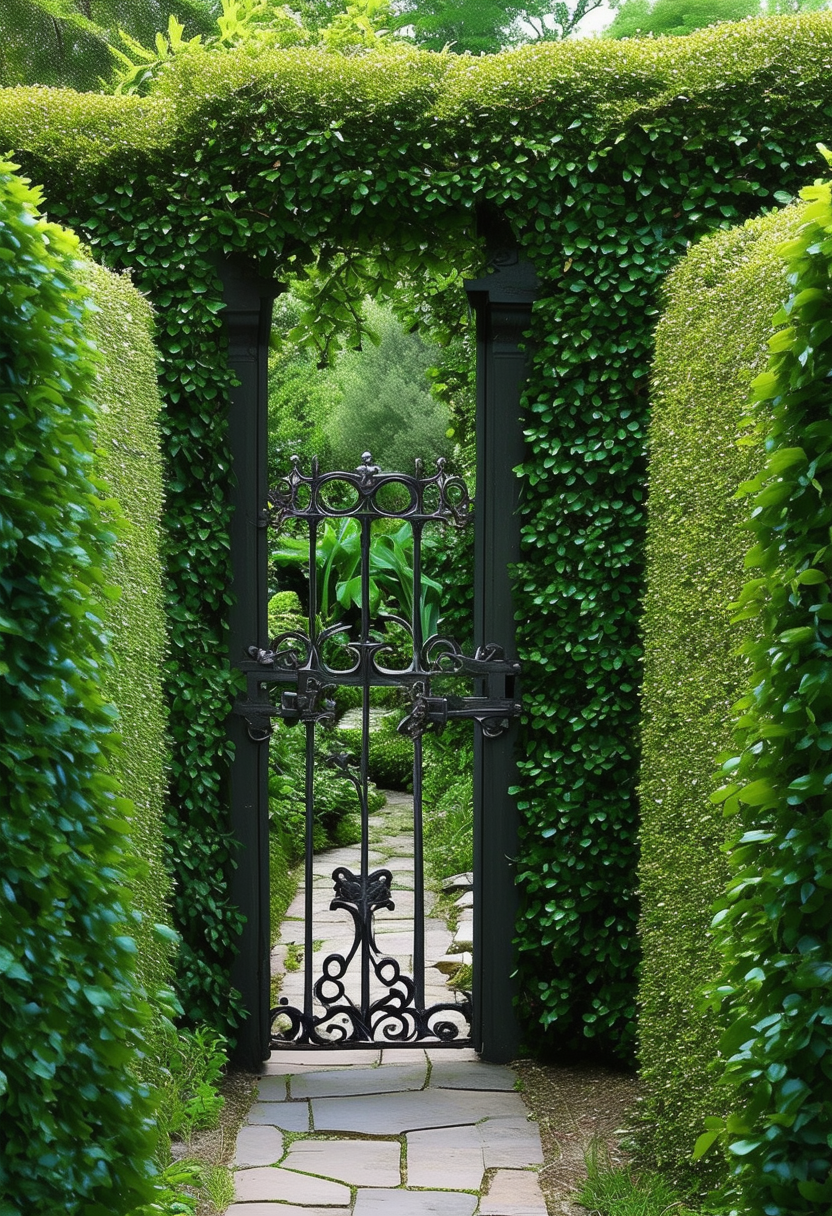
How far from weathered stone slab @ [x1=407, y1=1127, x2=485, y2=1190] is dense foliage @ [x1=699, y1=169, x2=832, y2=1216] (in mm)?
1630

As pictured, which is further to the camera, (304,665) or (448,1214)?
(304,665)

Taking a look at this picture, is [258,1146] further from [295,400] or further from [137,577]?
[295,400]

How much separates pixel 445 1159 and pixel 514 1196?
0.35m

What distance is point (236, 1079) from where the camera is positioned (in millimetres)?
4676

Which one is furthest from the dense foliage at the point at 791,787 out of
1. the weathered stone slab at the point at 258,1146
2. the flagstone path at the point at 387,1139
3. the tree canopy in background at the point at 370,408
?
the tree canopy in background at the point at 370,408

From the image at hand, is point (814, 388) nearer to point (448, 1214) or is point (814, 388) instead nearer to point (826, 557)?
point (826, 557)

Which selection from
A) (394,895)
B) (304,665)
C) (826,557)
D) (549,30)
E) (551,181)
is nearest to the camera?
(826,557)

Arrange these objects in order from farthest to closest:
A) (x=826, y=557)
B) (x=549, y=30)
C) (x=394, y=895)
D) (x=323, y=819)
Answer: (x=549, y=30), (x=323, y=819), (x=394, y=895), (x=826, y=557)

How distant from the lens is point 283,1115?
14.3ft

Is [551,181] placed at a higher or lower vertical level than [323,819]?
higher

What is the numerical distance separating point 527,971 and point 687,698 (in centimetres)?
174

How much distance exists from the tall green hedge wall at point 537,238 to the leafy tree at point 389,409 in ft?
31.5

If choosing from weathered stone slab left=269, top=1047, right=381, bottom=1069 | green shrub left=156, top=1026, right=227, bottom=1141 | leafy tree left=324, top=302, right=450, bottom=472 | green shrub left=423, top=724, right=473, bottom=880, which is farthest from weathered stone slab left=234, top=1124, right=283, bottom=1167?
leafy tree left=324, top=302, right=450, bottom=472

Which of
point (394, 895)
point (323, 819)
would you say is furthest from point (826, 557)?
point (323, 819)
